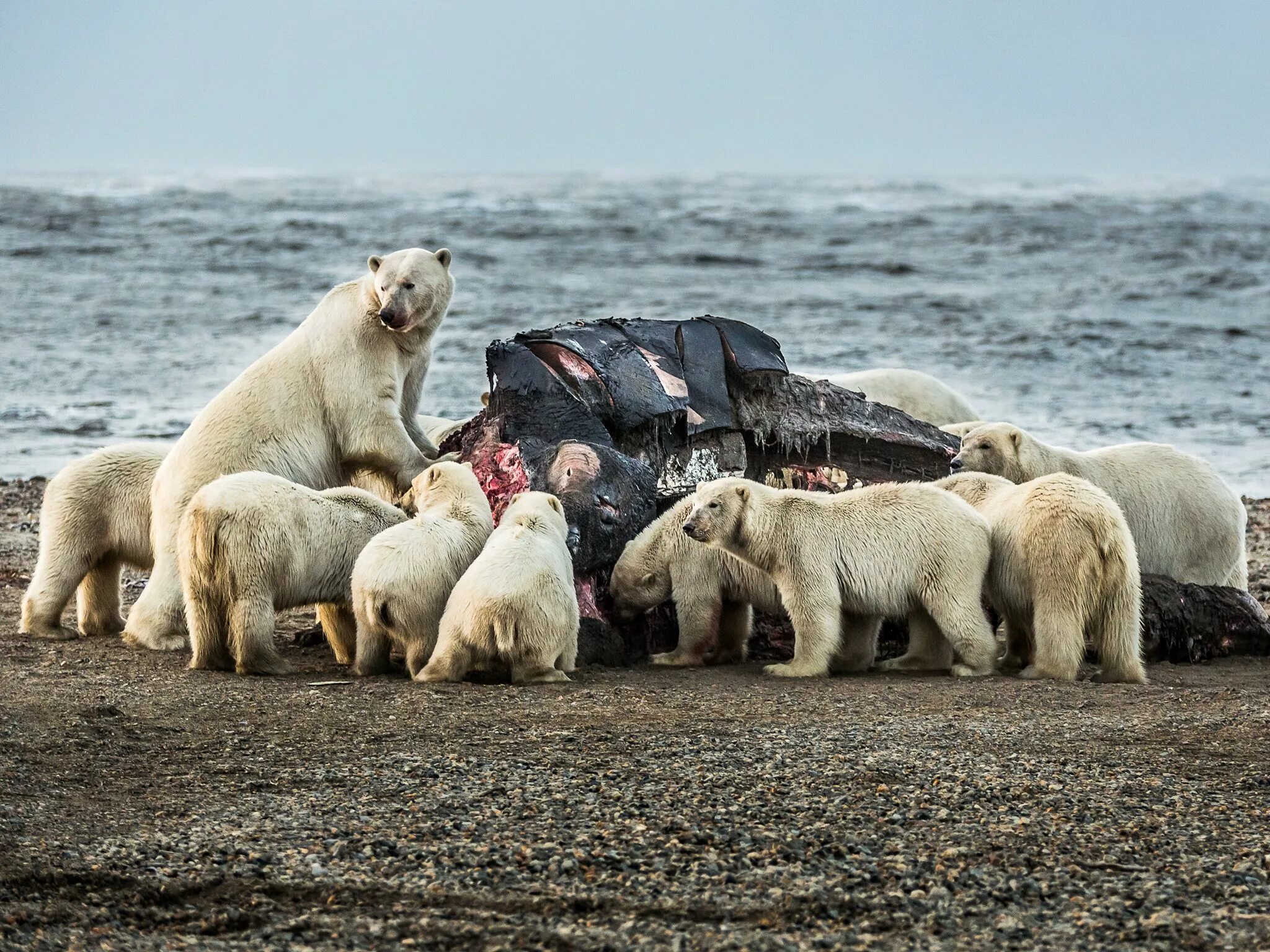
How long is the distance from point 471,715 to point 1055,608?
286cm

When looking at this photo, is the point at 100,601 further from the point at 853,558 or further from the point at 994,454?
the point at 994,454

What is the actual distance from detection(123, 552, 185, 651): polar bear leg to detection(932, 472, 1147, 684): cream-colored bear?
4.04 metres

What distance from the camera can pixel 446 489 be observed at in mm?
7488

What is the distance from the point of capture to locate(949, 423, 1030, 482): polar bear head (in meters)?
9.06

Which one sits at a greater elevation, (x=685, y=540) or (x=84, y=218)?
(x=84, y=218)

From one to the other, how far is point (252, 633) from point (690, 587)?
82.1 inches

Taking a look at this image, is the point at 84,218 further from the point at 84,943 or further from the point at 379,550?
the point at 84,943

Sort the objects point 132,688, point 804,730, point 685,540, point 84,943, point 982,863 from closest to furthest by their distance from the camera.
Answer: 1. point 84,943
2. point 982,863
3. point 804,730
4. point 132,688
5. point 685,540

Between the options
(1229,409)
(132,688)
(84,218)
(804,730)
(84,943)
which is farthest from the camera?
(84,218)

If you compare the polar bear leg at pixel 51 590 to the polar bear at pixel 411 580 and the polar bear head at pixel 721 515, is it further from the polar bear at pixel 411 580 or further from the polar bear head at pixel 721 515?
the polar bear head at pixel 721 515

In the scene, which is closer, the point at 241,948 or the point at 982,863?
the point at 241,948

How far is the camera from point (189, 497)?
8062 millimetres

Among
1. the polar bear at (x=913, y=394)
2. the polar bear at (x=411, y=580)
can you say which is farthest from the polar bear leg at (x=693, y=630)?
the polar bear at (x=913, y=394)

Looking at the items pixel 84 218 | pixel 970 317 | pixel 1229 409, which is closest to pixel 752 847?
pixel 1229 409
